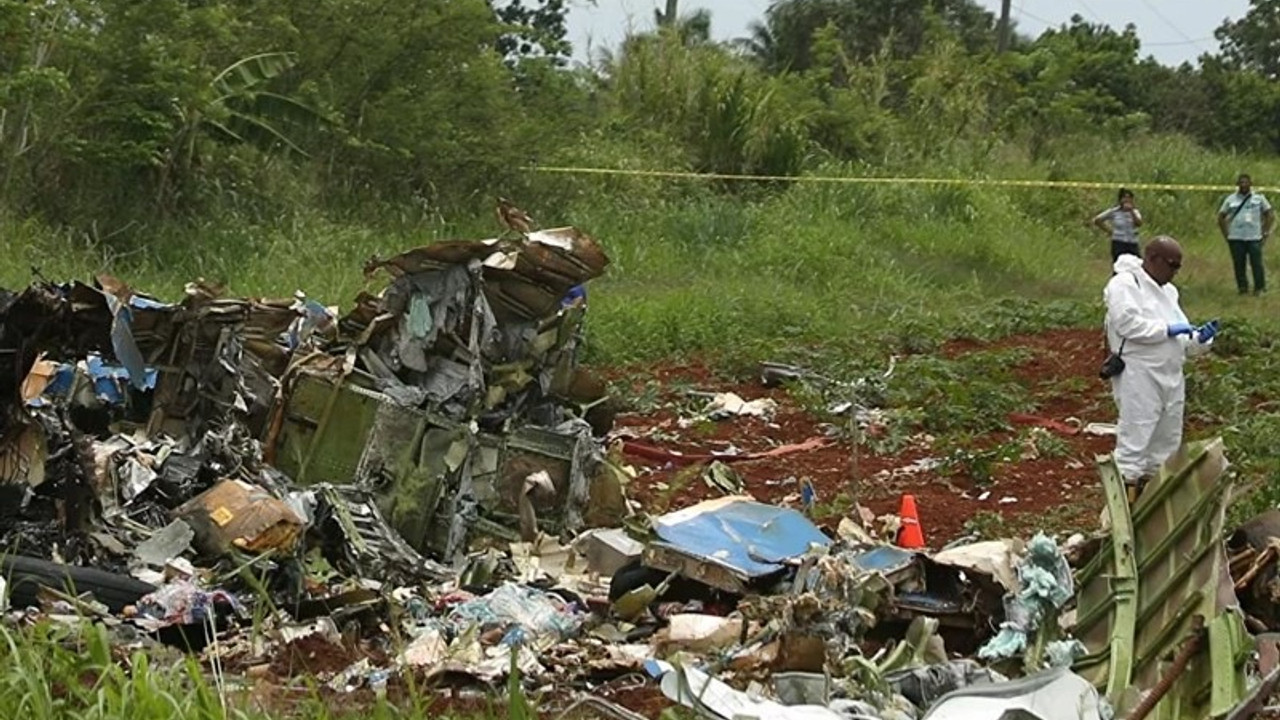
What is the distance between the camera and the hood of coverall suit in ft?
29.4

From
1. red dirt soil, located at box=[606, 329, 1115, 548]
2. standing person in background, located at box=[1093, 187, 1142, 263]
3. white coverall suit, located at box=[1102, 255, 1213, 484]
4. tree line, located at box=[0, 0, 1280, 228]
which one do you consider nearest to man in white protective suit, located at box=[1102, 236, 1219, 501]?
white coverall suit, located at box=[1102, 255, 1213, 484]

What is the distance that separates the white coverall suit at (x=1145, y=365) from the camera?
8930 millimetres

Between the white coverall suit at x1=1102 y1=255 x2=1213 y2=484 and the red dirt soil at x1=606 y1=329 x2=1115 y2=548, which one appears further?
the red dirt soil at x1=606 y1=329 x2=1115 y2=548

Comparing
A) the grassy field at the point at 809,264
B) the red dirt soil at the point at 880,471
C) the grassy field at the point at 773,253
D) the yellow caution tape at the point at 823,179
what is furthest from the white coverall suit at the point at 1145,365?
the yellow caution tape at the point at 823,179

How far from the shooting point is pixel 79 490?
26.0 ft

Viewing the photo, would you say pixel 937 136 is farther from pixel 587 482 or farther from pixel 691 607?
pixel 691 607

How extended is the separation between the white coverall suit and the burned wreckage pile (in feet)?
4.59

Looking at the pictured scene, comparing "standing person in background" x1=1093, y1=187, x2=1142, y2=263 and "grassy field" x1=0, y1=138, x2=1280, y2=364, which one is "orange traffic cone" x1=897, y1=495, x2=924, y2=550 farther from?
"standing person in background" x1=1093, y1=187, x2=1142, y2=263

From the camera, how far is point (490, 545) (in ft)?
28.6

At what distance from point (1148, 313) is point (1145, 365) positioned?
0.87 feet

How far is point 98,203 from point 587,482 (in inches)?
376

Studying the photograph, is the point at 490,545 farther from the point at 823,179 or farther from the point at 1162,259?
the point at 823,179

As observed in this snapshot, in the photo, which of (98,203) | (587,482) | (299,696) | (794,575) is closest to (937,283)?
(98,203)

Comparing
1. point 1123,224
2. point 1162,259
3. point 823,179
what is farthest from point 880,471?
point 823,179
